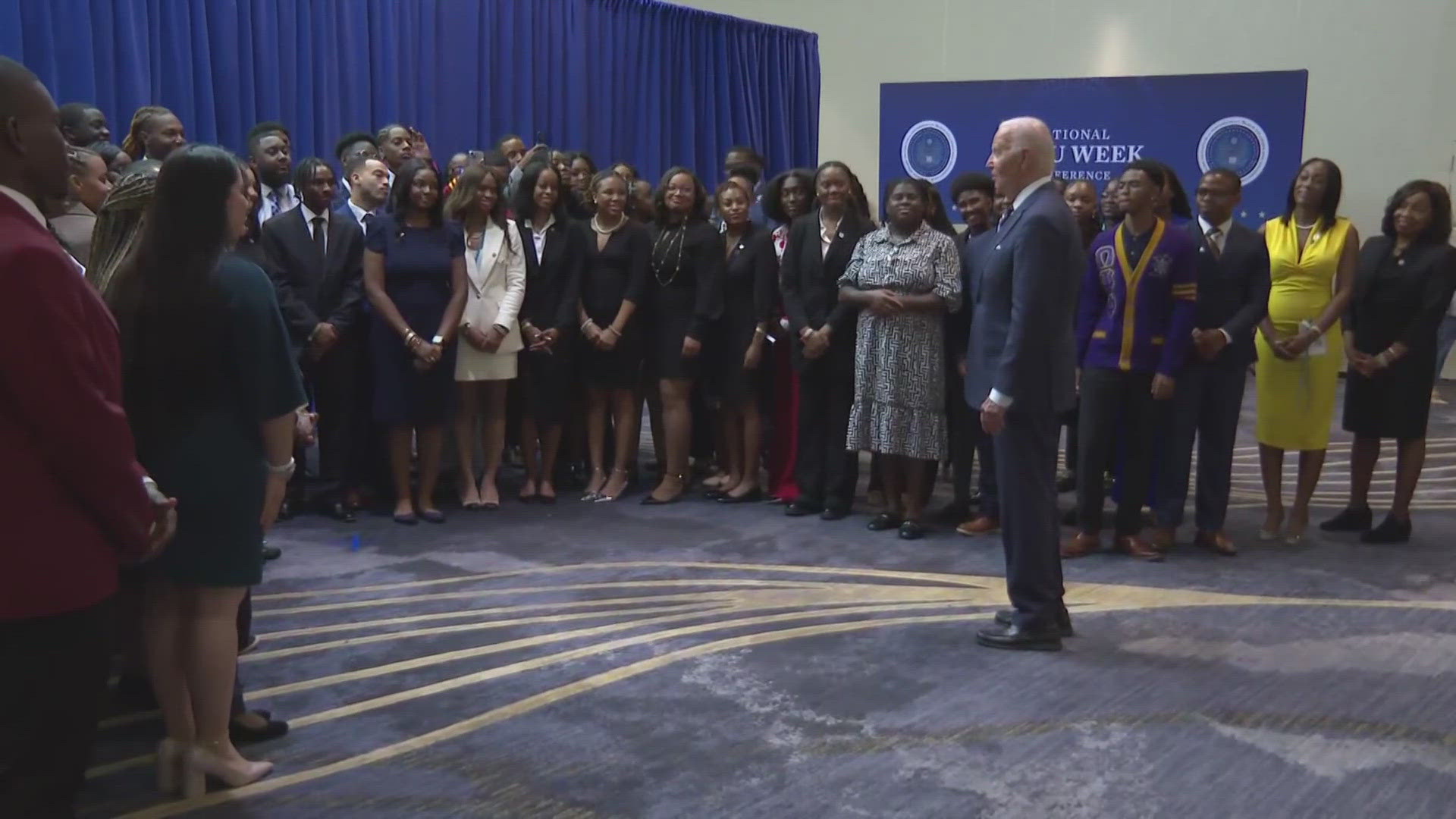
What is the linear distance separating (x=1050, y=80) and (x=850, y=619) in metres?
6.62

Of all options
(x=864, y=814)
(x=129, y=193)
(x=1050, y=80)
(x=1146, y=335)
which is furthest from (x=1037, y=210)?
(x=1050, y=80)

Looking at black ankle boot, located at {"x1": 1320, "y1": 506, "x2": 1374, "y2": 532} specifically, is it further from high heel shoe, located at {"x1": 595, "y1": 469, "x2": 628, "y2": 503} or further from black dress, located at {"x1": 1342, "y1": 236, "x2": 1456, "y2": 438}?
high heel shoe, located at {"x1": 595, "y1": 469, "x2": 628, "y2": 503}

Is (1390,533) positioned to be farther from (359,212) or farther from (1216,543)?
(359,212)

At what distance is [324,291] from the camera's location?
505cm

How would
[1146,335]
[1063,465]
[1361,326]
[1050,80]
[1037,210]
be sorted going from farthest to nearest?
[1050,80]
[1063,465]
[1361,326]
[1146,335]
[1037,210]

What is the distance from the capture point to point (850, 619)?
12.6 feet

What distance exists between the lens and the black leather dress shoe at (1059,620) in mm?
3652

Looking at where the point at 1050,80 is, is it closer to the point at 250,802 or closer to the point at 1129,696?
the point at 1129,696

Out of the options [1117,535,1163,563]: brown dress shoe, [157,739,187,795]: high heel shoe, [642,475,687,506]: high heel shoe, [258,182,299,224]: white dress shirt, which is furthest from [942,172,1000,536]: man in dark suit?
[157,739,187,795]: high heel shoe

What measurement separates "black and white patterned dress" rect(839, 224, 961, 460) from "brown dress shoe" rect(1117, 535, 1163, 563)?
0.77 metres

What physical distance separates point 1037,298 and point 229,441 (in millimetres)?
2167

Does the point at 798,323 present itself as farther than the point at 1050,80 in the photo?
No

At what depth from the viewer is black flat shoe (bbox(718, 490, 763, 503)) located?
18.4 feet

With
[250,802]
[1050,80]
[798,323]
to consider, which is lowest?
[250,802]
